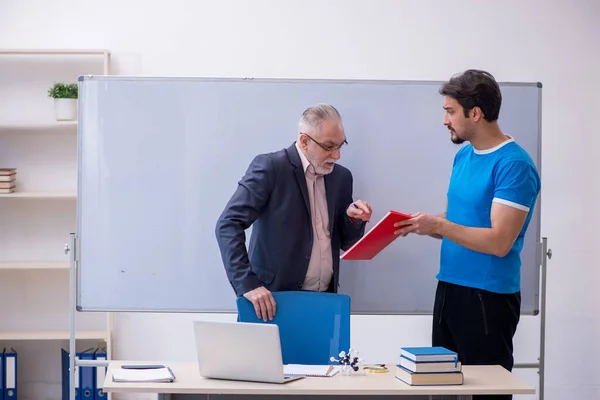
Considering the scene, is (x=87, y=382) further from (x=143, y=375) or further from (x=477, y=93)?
(x=477, y=93)

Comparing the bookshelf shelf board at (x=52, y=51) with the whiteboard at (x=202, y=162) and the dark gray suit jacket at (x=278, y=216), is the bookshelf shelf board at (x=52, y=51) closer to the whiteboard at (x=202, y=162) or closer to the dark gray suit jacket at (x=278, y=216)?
the whiteboard at (x=202, y=162)

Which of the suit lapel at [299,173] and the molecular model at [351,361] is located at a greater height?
the suit lapel at [299,173]

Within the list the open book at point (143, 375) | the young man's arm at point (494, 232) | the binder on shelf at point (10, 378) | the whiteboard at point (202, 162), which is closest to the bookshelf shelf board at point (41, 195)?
the whiteboard at point (202, 162)

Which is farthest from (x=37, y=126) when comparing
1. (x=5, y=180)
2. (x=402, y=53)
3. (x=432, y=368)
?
(x=432, y=368)

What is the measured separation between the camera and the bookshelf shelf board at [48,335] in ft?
14.6

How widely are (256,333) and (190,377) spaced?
0.31m

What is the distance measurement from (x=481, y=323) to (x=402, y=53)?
2.06m

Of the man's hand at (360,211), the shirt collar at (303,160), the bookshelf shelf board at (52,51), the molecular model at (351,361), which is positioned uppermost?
the bookshelf shelf board at (52,51)

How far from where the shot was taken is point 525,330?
469 centimetres

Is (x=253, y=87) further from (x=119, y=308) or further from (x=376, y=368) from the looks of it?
(x=376, y=368)

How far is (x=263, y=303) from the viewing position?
2924mm

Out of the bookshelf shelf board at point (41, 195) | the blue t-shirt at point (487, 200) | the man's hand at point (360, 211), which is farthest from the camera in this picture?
the bookshelf shelf board at point (41, 195)

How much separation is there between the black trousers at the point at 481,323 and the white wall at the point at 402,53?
1.62 meters

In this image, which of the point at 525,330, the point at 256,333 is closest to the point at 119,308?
the point at 256,333
